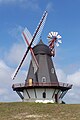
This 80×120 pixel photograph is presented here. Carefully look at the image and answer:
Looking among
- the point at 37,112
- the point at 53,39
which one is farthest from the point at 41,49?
the point at 37,112

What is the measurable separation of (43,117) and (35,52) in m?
22.7

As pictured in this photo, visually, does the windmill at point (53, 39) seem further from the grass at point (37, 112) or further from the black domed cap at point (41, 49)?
the grass at point (37, 112)

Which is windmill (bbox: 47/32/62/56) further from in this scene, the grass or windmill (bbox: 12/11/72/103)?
the grass

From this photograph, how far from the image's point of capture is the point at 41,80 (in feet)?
165

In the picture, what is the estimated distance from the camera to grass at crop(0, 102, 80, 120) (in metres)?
32.0

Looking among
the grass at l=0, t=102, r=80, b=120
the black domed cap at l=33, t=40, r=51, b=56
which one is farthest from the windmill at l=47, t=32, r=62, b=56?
the grass at l=0, t=102, r=80, b=120

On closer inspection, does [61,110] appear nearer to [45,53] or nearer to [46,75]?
[46,75]

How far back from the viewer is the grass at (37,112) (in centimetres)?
3203

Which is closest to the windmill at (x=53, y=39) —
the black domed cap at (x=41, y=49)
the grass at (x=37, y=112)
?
the black domed cap at (x=41, y=49)

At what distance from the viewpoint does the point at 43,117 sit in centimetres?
3203

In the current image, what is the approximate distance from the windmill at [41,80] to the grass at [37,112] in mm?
9912

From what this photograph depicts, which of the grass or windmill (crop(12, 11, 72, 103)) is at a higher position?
windmill (crop(12, 11, 72, 103))

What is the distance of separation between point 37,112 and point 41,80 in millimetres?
15799

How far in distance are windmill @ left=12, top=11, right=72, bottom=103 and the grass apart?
991 centimetres
